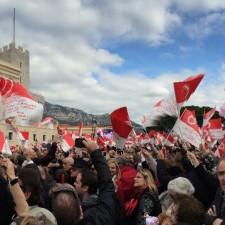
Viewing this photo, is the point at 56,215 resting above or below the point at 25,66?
below

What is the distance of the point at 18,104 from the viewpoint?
7.61 m

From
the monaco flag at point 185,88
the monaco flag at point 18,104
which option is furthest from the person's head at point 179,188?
the monaco flag at point 185,88

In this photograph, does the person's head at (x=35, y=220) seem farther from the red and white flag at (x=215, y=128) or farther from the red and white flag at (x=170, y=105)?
the red and white flag at (x=215, y=128)

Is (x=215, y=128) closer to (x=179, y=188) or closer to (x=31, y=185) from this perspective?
(x=179, y=188)

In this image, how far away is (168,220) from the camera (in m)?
3.63

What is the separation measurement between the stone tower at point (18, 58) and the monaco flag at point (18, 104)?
2919 inches

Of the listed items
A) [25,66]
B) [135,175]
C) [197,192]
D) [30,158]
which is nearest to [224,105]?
[197,192]

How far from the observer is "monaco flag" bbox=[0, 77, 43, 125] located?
297 inches

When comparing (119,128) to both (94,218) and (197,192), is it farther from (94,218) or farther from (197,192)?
(94,218)

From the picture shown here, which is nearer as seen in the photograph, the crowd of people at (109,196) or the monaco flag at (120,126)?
the crowd of people at (109,196)

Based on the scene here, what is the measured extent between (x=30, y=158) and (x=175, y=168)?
300 cm

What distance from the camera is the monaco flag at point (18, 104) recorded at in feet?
24.7

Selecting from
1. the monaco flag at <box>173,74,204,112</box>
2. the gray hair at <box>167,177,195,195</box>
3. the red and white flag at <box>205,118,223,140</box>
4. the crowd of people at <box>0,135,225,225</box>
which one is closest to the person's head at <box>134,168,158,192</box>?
the crowd of people at <box>0,135,225,225</box>

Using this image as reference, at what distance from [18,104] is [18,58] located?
76.7m
